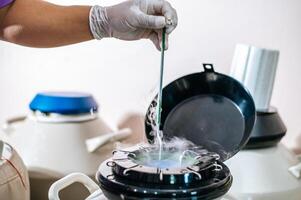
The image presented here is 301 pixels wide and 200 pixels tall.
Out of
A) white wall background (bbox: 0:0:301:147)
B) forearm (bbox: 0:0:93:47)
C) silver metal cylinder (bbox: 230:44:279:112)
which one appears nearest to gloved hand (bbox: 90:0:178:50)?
forearm (bbox: 0:0:93:47)

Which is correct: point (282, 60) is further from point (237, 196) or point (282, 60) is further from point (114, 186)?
point (114, 186)

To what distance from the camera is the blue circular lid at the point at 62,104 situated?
1076mm

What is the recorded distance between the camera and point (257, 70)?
0.99 m

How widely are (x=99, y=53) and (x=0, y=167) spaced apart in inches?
21.9

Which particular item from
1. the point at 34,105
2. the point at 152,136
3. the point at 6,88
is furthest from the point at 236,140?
the point at 6,88

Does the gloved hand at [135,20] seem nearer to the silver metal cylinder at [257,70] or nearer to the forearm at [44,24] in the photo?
the forearm at [44,24]

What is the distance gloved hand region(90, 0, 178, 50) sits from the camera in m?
0.85

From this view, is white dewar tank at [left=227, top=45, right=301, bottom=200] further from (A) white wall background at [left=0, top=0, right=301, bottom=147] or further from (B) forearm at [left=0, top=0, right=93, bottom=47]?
(B) forearm at [left=0, top=0, right=93, bottom=47]

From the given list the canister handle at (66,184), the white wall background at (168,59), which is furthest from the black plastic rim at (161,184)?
the white wall background at (168,59)

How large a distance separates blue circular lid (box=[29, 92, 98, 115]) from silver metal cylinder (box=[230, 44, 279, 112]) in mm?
379

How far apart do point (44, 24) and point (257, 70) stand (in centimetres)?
48

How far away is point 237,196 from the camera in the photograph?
854 mm

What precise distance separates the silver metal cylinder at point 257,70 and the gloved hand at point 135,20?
8.0 inches

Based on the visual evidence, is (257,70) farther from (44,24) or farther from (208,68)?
(44,24)
